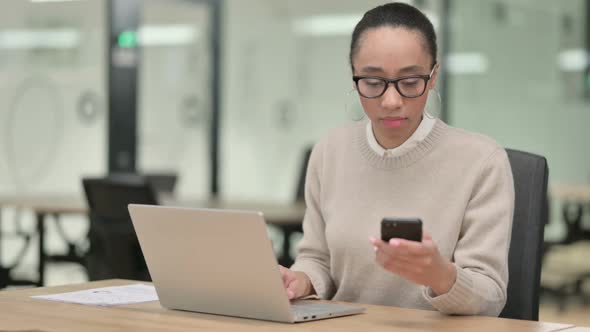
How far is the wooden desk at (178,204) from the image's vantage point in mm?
4707

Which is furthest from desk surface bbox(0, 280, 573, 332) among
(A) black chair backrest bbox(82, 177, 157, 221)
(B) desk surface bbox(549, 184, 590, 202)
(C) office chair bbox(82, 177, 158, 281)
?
(B) desk surface bbox(549, 184, 590, 202)

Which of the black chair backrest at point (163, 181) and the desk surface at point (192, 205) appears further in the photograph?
the black chair backrest at point (163, 181)

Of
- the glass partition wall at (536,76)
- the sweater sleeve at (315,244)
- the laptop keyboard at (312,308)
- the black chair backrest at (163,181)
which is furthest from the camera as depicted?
the glass partition wall at (536,76)

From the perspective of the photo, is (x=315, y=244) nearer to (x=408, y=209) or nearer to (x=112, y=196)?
(x=408, y=209)

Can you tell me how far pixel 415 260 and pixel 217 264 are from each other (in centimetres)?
36

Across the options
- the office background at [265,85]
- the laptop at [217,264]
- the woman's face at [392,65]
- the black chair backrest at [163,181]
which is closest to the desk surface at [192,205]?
the black chair backrest at [163,181]

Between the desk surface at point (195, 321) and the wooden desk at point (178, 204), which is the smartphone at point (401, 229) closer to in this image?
the desk surface at point (195, 321)

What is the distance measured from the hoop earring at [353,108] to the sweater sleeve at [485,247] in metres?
0.31

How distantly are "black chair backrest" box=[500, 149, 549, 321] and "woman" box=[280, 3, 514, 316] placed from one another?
0.11 meters

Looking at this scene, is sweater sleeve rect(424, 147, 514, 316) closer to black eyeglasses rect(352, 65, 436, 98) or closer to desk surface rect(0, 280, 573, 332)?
desk surface rect(0, 280, 573, 332)

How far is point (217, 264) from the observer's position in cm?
186

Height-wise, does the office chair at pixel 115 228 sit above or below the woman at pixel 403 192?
below

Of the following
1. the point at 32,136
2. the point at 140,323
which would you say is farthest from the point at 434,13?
the point at 140,323

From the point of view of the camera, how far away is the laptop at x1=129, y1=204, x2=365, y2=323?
70.5 inches
